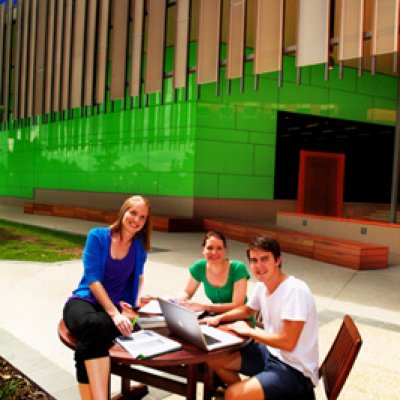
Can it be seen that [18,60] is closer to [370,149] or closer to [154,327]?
[370,149]

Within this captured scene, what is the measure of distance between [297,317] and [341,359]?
0.31m

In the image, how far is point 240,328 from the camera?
2.84 meters

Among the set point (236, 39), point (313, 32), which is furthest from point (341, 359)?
point (236, 39)

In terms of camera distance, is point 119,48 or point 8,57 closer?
point 119,48

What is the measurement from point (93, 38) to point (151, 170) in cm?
483

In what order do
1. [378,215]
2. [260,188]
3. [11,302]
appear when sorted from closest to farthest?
[11,302] < [260,188] < [378,215]

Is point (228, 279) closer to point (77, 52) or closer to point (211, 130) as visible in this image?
point (211, 130)

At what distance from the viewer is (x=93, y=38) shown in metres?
14.7

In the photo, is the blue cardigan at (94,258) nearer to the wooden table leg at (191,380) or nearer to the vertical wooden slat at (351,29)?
the wooden table leg at (191,380)

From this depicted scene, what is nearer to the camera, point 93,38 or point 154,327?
point 154,327

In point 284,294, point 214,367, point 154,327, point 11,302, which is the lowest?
point 11,302

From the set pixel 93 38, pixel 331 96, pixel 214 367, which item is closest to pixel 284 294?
pixel 214 367

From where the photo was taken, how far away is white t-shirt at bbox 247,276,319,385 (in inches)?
103

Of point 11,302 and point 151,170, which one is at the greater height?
point 151,170
